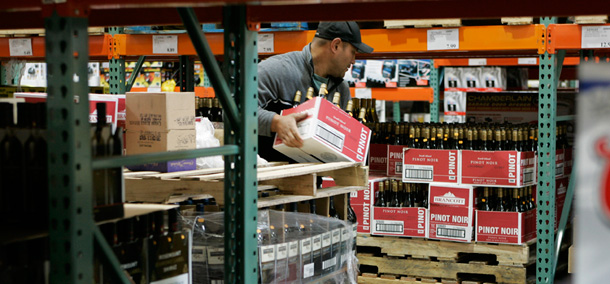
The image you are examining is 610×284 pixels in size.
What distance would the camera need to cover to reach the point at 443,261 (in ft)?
17.0

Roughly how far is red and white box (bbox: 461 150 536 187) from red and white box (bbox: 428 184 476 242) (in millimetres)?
101

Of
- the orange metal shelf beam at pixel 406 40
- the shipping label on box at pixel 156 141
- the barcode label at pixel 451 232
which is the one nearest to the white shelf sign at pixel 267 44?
the orange metal shelf beam at pixel 406 40

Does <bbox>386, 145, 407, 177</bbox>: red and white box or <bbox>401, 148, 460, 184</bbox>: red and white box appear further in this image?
<bbox>386, 145, 407, 177</bbox>: red and white box

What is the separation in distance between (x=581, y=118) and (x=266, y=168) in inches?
91.3

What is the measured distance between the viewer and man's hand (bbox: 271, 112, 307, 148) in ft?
11.6

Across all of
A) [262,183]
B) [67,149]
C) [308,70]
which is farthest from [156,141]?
[308,70]

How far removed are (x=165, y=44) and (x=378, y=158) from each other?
1813 millimetres

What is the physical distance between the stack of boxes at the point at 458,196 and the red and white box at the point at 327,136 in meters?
1.49

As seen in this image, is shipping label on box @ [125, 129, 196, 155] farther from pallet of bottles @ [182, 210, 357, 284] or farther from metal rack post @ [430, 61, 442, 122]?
metal rack post @ [430, 61, 442, 122]

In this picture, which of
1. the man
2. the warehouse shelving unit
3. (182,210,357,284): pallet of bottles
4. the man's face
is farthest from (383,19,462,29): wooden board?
(182,210,357,284): pallet of bottles

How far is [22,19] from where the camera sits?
268 cm

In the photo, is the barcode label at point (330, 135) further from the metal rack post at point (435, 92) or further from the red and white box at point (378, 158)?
the metal rack post at point (435, 92)

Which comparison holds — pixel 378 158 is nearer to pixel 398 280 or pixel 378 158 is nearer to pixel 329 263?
pixel 398 280

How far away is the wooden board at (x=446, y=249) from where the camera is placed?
4.93 meters
